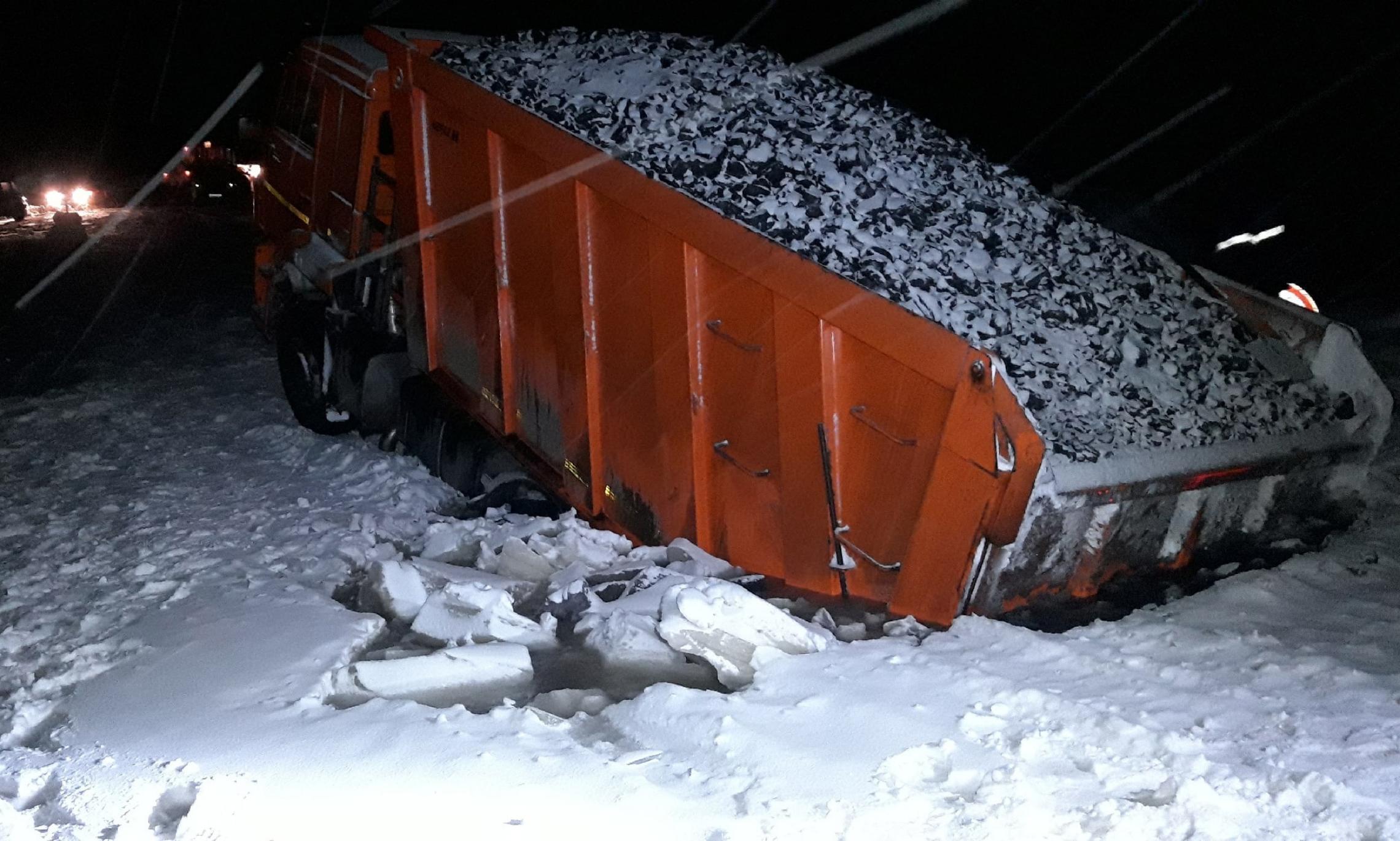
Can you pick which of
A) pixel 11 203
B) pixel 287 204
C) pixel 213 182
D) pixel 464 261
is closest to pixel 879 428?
pixel 464 261

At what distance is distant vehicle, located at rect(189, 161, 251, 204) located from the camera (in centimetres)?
1667

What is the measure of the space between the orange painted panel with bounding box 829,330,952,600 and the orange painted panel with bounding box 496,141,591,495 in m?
1.37

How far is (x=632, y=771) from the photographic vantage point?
2654mm

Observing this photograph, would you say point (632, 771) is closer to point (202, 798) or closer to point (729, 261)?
point (202, 798)

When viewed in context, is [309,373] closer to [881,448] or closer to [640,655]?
[640,655]

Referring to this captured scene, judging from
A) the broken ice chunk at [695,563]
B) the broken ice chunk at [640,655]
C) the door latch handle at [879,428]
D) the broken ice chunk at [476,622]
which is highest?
the door latch handle at [879,428]

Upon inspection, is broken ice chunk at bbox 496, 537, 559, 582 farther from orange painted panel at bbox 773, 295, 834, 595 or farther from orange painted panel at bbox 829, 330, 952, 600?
orange painted panel at bbox 829, 330, 952, 600

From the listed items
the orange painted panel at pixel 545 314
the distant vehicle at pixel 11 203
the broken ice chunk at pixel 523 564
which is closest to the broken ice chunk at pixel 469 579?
the broken ice chunk at pixel 523 564

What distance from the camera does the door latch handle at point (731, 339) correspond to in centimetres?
357

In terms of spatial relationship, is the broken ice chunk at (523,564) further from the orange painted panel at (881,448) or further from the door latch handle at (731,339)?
the orange painted panel at (881,448)

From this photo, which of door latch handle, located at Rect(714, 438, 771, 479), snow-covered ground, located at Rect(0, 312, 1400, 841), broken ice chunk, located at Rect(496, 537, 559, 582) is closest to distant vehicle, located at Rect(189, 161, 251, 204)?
snow-covered ground, located at Rect(0, 312, 1400, 841)

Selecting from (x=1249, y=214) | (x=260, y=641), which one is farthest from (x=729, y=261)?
(x=1249, y=214)

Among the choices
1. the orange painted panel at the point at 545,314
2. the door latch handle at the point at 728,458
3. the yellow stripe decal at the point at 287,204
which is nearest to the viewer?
the door latch handle at the point at 728,458

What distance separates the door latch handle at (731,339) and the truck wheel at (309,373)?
3246mm
